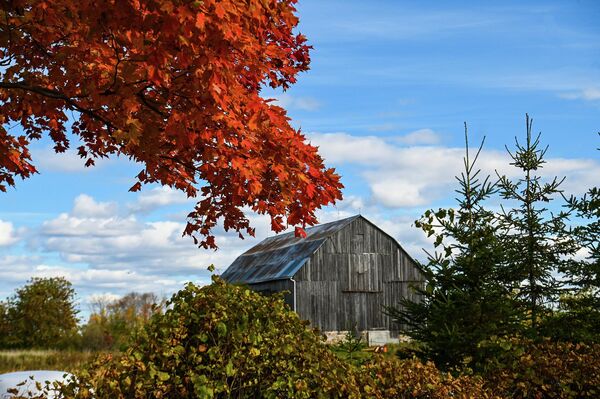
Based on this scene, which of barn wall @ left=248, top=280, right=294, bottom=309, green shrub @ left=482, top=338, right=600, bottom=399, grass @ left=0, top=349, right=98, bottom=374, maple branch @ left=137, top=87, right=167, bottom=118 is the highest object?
maple branch @ left=137, top=87, right=167, bottom=118

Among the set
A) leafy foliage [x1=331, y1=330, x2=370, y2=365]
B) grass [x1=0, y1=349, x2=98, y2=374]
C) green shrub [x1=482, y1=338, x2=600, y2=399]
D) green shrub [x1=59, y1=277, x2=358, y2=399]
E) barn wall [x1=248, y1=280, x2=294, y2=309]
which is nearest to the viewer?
green shrub [x1=59, y1=277, x2=358, y2=399]

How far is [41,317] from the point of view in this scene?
82.0ft

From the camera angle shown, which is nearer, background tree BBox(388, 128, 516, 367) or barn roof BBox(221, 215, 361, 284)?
background tree BBox(388, 128, 516, 367)

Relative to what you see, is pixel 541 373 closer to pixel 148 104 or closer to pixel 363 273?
pixel 148 104

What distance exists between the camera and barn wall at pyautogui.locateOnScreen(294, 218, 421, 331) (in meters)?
33.9

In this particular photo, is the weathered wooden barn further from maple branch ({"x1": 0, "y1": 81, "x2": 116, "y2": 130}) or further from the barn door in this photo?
maple branch ({"x1": 0, "y1": 81, "x2": 116, "y2": 130})

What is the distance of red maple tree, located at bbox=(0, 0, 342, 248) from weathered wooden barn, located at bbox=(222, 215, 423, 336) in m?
23.8

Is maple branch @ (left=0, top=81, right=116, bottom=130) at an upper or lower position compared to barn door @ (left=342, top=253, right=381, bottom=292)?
upper

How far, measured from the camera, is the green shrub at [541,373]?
8.69 meters

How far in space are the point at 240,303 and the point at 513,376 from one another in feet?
13.1

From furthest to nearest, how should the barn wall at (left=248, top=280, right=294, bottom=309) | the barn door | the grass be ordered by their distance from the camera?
the barn door → the barn wall at (left=248, top=280, right=294, bottom=309) → the grass

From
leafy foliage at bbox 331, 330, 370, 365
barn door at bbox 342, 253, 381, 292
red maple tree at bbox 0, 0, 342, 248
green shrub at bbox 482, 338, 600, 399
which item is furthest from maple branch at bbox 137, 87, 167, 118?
barn door at bbox 342, 253, 381, 292

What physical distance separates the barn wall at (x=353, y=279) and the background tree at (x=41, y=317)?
39.3ft

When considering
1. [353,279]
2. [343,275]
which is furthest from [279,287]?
[353,279]
